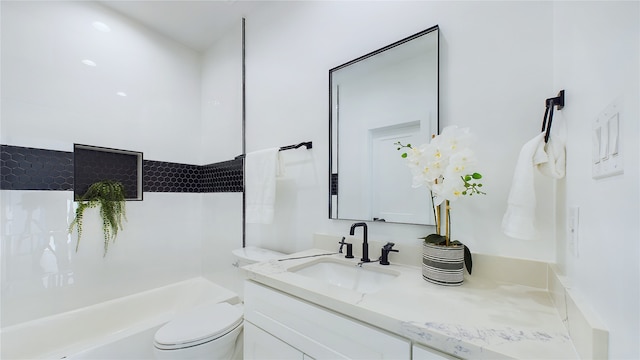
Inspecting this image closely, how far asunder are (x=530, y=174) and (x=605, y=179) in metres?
0.31

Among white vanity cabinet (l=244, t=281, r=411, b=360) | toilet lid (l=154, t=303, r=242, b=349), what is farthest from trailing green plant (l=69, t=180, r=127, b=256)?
white vanity cabinet (l=244, t=281, r=411, b=360)

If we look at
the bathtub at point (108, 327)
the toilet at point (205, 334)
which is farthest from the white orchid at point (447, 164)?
the bathtub at point (108, 327)

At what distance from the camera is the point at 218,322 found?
1461 mm

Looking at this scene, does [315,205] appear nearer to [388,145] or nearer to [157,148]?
[388,145]

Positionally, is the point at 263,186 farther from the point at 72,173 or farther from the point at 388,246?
the point at 72,173

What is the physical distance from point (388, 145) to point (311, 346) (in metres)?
0.95

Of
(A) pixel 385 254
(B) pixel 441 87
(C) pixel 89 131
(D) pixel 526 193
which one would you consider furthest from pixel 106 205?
(D) pixel 526 193

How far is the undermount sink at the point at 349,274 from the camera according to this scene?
3.72ft

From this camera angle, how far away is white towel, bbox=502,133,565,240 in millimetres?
773

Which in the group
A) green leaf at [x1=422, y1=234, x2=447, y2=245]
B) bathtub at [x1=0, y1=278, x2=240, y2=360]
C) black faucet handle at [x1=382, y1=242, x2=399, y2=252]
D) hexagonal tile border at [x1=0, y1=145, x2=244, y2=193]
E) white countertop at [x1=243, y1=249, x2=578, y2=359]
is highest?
hexagonal tile border at [x1=0, y1=145, x2=244, y2=193]

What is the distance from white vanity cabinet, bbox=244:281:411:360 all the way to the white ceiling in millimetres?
2092

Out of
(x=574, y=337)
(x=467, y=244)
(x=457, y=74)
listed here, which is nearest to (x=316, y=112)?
(x=457, y=74)

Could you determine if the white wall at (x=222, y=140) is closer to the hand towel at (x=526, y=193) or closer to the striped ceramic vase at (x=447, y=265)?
the striped ceramic vase at (x=447, y=265)

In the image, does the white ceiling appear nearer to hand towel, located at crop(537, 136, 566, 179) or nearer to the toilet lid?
hand towel, located at crop(537, 136, 566, 179)
